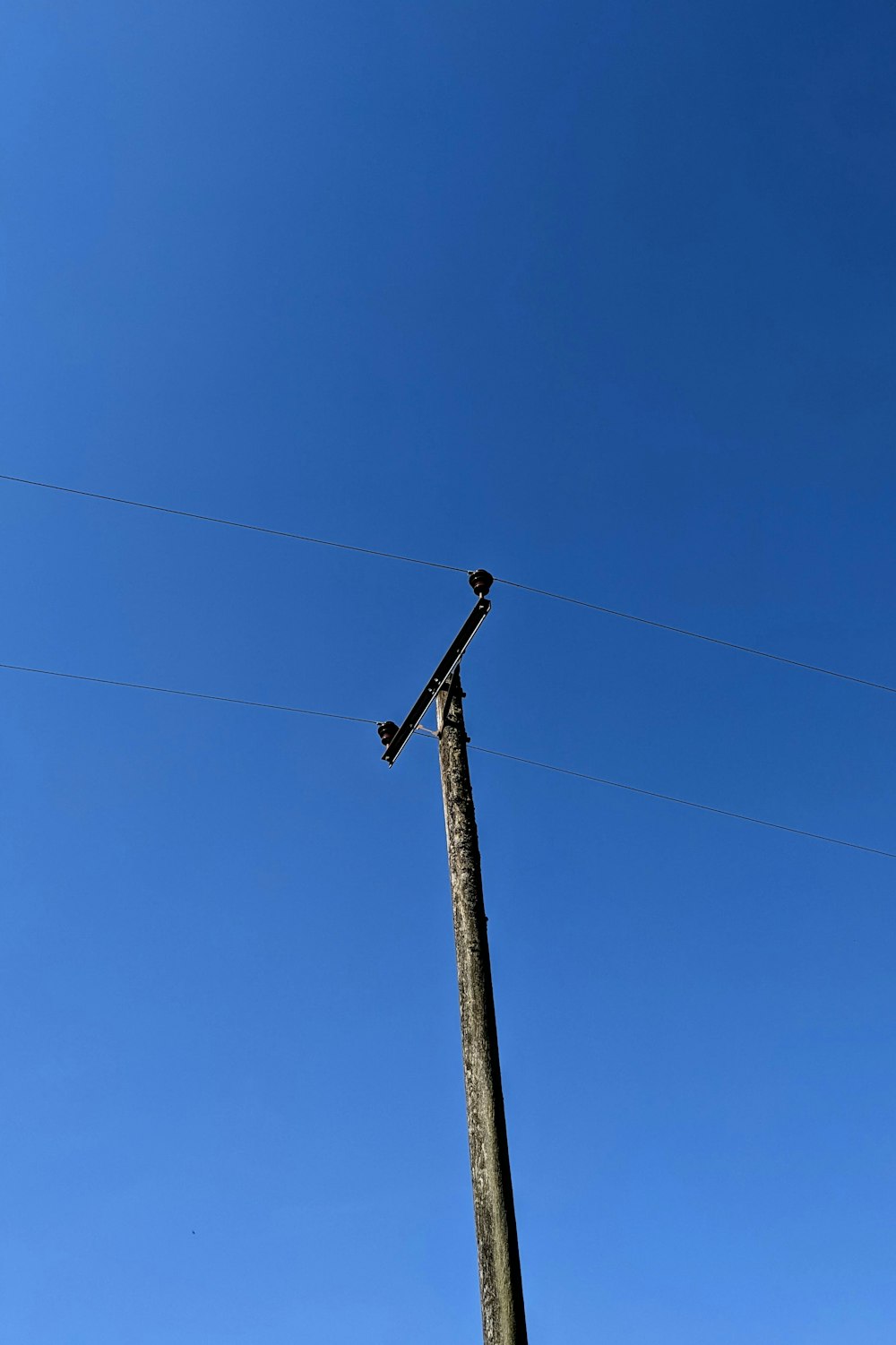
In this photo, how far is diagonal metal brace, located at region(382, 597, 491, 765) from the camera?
800cm

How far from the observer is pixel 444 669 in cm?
811

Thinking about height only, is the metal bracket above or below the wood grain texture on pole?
above

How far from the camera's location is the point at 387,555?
11758mm

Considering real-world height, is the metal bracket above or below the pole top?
below

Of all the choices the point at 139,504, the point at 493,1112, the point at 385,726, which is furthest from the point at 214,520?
the point at 493,1112

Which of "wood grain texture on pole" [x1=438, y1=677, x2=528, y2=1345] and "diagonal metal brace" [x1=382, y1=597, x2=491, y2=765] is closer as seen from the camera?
"wood grain texture on pole" [x1=438, y1=677, x2=528, y2=1345]

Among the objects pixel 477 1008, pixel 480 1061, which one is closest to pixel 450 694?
pixel 477 1008

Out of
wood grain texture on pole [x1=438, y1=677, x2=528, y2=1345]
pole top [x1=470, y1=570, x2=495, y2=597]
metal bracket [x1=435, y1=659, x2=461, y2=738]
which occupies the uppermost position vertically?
pole top [x1=470, y1=570, x2=495, y2=597]

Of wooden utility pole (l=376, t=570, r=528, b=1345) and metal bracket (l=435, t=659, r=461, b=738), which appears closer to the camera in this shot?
wooden utility pole (l=376, t=570, r=528, b=1345)

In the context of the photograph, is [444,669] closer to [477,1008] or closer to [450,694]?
[450,694]

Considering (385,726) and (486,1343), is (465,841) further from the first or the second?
(486,1343)

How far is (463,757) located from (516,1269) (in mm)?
3453

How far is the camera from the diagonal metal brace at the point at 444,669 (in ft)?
26.2

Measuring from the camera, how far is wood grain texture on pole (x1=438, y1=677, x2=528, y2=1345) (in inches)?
215
